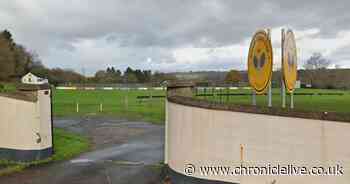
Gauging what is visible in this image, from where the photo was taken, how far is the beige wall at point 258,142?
6523 mm

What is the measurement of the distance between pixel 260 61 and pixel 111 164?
19.3 ft

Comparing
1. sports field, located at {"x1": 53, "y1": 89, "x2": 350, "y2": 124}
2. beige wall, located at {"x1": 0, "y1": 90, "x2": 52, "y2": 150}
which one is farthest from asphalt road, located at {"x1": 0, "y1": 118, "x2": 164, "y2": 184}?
sports field, located at {"x1": 53, "y1": 89, "x2": 350, "y2": 124}

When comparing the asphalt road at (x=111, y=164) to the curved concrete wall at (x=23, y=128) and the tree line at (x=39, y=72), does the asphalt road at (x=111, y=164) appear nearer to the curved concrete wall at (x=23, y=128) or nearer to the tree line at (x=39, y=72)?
the curved concrete wall at (x=23, y=128)

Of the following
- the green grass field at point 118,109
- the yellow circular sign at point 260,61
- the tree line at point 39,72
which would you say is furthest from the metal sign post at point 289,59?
the tree line at point 39,72

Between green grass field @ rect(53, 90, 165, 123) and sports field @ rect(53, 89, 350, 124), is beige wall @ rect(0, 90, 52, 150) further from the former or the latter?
green grass field @ rect(53, 90, 165, 123)

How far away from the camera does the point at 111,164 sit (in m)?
12.4

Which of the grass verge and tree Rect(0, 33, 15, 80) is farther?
tree Rect(0, 33, 15, 80)

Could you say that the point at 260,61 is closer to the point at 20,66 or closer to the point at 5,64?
the point at 5,64

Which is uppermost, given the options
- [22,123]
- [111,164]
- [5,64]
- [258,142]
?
[5,64]

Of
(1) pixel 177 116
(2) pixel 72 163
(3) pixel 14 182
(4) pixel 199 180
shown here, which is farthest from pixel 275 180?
(2) pixel 72 163

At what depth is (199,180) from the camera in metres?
8.52

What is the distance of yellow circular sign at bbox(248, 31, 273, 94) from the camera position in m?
8.64

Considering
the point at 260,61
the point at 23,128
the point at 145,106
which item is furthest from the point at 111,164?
the point at 145,106

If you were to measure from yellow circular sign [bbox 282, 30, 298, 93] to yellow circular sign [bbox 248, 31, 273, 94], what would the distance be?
381mm
